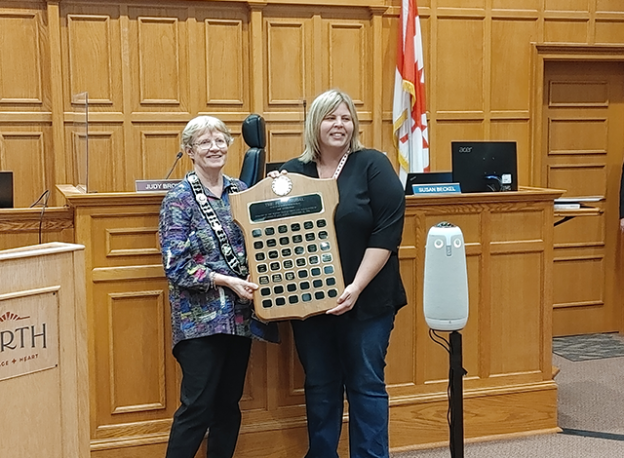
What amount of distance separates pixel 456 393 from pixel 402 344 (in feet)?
3.58

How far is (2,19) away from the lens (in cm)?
472

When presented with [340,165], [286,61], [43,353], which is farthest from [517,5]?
[43,353]

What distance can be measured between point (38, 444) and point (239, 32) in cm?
370

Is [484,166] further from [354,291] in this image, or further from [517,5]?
[517,5]

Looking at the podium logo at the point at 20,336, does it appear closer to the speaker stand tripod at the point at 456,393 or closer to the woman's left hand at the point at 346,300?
the woman's left hand at the point at 346,300

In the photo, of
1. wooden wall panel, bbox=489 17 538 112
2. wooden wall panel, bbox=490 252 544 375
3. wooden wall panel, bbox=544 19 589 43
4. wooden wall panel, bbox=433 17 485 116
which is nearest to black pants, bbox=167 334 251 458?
wooden wall panel, bbox=490 252 544 375

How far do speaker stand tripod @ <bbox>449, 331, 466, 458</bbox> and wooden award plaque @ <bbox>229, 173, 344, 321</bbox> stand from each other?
0.47m

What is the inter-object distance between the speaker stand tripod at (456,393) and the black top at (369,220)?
1.44 feet

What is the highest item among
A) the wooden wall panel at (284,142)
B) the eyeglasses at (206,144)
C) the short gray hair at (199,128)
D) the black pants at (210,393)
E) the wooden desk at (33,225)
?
the wooden wall panel at (284,142)

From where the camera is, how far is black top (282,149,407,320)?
2510mm

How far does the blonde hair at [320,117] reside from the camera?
2508 millimetres

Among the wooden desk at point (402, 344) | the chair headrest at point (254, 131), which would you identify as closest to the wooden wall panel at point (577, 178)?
the wooden desk at point (402, 344)

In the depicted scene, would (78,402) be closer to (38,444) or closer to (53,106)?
(38,444)

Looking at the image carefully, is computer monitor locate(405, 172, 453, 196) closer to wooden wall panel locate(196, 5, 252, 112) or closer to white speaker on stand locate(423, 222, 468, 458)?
white speaker on stand locate(423, 222, 468, 458)
